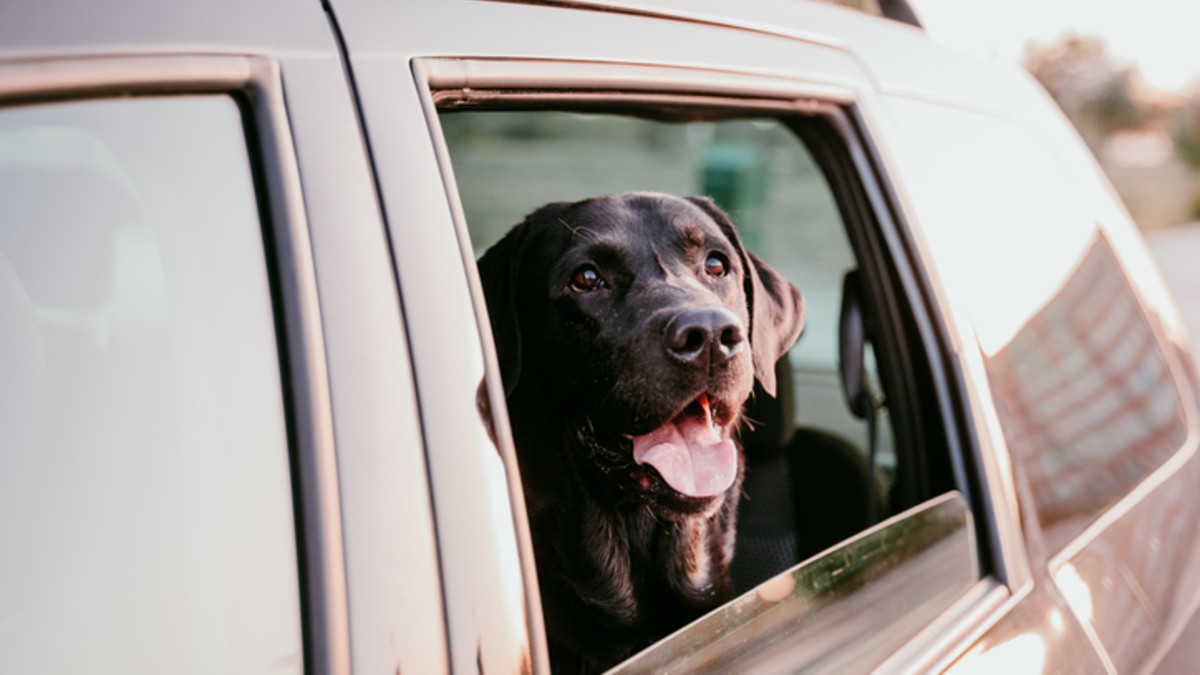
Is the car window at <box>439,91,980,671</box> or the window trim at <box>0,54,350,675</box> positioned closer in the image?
the window trim at <box>0,54,350,675</box>

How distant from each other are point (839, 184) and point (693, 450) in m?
0.63

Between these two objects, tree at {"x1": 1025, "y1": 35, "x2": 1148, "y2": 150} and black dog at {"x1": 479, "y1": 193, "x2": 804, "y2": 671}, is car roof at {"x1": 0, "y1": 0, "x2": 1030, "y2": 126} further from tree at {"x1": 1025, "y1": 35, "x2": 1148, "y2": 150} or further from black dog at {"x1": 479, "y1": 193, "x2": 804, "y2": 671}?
tree at {"x1": 1025, "y1": 35, "x2": 1148, "y2": 150}

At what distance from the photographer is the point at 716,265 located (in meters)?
2.19

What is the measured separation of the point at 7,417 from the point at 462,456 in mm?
401

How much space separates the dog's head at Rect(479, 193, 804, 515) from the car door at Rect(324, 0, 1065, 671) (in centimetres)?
16

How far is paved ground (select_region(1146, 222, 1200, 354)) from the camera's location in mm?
13827

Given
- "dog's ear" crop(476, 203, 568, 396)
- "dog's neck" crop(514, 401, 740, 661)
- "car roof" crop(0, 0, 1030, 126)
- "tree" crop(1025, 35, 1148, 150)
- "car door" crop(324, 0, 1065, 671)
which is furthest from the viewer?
"tree" crop(1025, 35, 1148, 150)

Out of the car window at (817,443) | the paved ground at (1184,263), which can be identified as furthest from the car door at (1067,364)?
the paved ground at (1184,263)

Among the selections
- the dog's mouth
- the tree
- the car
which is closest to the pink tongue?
the dog's mouth

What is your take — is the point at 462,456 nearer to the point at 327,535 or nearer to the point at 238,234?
the point at 327,535

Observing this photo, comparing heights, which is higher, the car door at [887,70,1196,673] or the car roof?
the car roof

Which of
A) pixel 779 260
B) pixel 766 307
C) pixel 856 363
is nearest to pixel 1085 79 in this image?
pixel 779 260

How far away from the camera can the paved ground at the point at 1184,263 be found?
13827 mm

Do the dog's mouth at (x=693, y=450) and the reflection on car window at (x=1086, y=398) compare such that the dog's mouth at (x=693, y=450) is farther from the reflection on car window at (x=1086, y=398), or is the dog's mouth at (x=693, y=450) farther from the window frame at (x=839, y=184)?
the reflection on car window at (x=1086, y=398)
